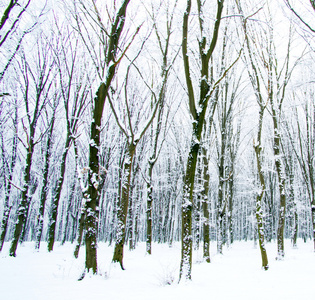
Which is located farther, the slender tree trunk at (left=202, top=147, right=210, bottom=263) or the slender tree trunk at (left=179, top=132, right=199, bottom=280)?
the slender tree trunk at (left=202, top=147, right=210, bottom=263)

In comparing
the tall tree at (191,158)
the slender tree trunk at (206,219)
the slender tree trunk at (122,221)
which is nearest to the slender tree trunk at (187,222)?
the tall tree at (191,158)

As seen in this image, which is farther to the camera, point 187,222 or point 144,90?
point 144,90

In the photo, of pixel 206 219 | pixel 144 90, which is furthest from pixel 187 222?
pixel 144 90

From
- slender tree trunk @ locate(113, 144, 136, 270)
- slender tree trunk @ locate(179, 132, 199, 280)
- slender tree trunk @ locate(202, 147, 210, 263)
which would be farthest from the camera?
slender tree trunk @ locate(202, 147, 210, 263)

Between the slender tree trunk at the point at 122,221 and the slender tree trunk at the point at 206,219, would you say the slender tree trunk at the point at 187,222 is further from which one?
the slender tree trunk at the point at 206,219

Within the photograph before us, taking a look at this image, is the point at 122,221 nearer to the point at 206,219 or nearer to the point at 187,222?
the point at 187,222

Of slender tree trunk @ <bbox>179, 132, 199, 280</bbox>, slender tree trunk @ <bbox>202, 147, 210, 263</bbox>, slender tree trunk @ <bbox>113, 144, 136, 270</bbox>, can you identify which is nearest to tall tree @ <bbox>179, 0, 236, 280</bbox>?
slender tree trunk @ <bbox>179, 132, 199, 280</bbox>

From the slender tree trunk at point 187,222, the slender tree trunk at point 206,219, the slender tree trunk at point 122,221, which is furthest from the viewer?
the slender tree trunk at point 206,219

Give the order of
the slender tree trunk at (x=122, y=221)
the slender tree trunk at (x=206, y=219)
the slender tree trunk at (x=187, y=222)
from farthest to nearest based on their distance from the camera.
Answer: the slender tree trunk at (x=206, y=219) < the slender tree trunk at (x=122, y=221) < the slender tree trunk at (x=187, y=222)

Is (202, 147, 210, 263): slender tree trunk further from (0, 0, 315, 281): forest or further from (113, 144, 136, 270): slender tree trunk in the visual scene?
(113, 144, 136, 270): slender tree trunk

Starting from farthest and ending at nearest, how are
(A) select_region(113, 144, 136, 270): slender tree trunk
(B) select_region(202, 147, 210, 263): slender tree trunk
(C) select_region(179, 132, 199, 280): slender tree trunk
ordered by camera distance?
(B) select_region(202, 147, 210, 263): slender tree trunk < (A) select_region(113, 144, 136, 270): slender tree trunk < (C) select_region(179, 132, 199, 280): slender tree trunk

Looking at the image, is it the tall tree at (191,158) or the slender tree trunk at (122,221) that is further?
the slender tree trunk at (122,221)

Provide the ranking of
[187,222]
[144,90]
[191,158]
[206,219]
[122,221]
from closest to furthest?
[187,222] < [191,158] < [122,221] < [206,219] < [144,90]

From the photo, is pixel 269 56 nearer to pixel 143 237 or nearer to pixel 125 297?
pixel 125 297
